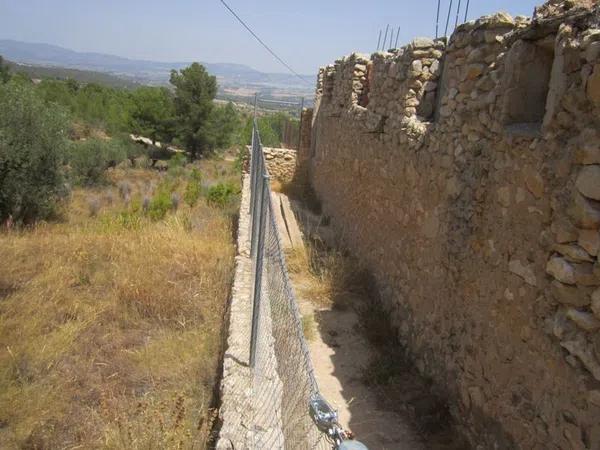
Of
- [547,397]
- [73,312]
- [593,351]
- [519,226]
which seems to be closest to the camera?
[593,351]

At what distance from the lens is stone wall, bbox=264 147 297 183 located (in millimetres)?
14164

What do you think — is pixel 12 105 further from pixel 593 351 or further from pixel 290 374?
pixel 593 351

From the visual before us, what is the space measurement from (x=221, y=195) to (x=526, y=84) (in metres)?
9.97

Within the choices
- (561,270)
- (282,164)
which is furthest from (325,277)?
(282,164)

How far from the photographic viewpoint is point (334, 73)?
1036 centimetres

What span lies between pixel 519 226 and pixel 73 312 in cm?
468

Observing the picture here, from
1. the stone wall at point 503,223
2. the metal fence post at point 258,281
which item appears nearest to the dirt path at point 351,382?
the stone wall at point 503,223

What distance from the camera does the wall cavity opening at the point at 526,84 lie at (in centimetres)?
324

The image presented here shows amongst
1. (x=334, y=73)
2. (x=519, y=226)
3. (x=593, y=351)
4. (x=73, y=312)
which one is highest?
(x=334, y=73)

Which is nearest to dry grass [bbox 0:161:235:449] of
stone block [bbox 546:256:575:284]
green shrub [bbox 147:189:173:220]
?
stone block [bbox 546:256:575:284]

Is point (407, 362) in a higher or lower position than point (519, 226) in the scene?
lower

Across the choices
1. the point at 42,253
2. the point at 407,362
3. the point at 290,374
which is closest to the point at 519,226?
the point at 290,374

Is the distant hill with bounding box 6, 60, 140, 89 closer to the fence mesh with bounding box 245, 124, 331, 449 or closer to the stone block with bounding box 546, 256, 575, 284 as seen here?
the fence mesh with bounding box 245, 124, 331, 449

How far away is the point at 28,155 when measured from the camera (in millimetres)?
11680
